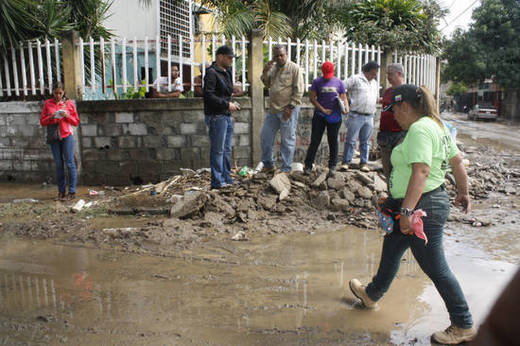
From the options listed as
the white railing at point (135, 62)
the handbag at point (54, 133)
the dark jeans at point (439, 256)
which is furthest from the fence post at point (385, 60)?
the dark jeans at point (439, 256)

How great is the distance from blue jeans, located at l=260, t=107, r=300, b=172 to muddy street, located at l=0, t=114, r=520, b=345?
0.56m

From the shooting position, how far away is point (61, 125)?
287 inches

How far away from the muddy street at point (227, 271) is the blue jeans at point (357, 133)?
1.04 metres

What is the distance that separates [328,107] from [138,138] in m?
3.68

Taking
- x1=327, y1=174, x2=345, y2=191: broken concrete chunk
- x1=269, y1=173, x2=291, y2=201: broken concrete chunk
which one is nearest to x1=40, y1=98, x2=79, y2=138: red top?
x1=269, y1=173, x2=291, y2=201: broken concrete chunk

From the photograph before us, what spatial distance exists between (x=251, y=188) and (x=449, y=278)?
3.94m

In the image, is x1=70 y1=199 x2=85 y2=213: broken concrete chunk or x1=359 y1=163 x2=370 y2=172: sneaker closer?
x1=70 y1=199 x2=85 y2=213: broken concrete chunk

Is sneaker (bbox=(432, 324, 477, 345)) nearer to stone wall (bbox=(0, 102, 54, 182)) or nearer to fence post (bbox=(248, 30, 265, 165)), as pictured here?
fence post (bbox=(248, 30, 265, 165))

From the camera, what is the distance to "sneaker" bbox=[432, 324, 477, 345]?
9.75 feet

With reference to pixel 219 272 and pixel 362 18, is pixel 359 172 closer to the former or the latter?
pixel 219 272

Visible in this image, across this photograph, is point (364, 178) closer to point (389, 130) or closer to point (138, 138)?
point (389, 130)

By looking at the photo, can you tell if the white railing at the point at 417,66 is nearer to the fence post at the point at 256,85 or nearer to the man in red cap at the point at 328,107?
the fence post at the point at 256,85

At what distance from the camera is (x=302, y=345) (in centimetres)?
298

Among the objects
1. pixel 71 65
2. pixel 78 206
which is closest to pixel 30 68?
pixel 71 65
